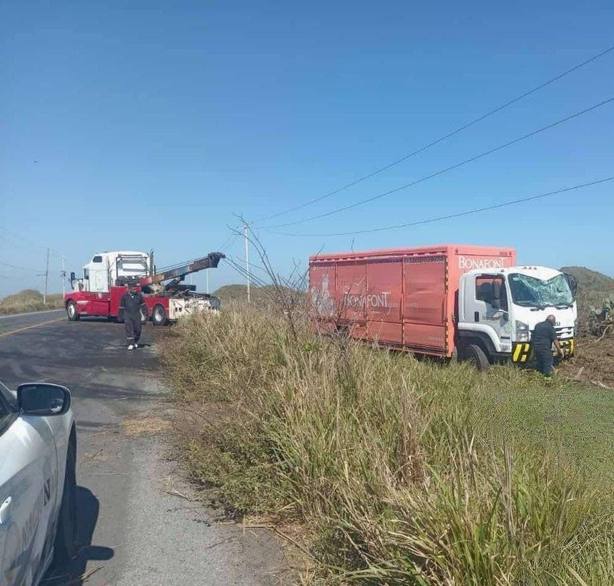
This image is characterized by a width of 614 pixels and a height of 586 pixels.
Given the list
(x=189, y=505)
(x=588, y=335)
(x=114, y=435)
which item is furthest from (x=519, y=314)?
(x=189, y=505)

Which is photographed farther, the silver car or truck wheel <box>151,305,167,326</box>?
truck wheel <box>151,305,167,326</box>

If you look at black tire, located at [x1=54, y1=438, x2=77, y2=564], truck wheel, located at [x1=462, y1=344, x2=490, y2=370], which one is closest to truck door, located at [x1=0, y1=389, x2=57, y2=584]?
black tire, located at [x1=54, y1=438, x2=77, y2=564]

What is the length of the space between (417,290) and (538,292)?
115 inches

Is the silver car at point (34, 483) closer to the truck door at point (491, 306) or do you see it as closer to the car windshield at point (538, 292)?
the truck door at point (491, 306)

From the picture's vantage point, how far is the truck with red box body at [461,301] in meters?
13.4

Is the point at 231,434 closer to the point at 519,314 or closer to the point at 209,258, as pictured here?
the point at 519,314

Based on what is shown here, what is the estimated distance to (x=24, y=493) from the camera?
10.4 ft

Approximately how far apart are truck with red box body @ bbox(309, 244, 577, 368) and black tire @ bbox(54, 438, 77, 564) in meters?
7.40

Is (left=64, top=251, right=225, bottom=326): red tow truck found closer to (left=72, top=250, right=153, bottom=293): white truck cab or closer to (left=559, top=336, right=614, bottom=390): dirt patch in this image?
(left=72, top=250, right=153, bottom=293): white truck cab

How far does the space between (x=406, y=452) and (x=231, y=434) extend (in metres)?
2.16

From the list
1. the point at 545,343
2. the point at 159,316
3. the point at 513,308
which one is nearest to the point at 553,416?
the point at 545,343

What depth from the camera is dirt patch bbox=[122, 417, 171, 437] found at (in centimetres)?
881

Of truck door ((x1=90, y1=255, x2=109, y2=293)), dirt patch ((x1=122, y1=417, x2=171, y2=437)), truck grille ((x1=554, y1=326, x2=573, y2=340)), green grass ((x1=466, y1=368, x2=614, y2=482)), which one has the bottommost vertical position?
dirt patch ((x1=122, y1=417, x2=171, y2=437))

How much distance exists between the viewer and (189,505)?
19.2 feet
